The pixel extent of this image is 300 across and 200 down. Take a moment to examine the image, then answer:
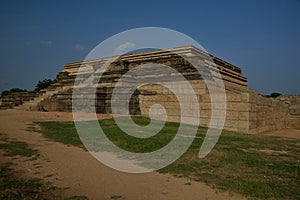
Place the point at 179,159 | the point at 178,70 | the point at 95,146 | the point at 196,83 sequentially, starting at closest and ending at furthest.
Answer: the point at 179,159 < the point at 95,146 < the point at 196,83 < the point at 178,70

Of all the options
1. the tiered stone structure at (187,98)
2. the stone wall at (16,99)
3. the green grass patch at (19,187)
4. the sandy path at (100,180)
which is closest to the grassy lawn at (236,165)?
the sandy path at (100,180)

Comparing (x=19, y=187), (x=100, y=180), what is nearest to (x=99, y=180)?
(x=100, y=180)

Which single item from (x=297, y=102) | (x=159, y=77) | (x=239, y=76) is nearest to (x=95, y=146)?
(x=159, y=77)

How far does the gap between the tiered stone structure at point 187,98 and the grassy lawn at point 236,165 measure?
130 inches

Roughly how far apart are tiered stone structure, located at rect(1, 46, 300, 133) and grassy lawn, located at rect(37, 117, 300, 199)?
3.30 metres

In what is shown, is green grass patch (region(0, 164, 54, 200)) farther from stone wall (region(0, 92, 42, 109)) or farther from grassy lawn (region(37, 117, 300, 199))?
stone wall (region(0, 92, 42, 109))

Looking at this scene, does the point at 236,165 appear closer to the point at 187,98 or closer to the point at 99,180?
the point at 99,180

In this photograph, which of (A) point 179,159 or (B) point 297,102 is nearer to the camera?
(A) point 179,159

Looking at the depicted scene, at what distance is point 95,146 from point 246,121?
7.10 meters

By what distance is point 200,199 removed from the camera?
129 inches

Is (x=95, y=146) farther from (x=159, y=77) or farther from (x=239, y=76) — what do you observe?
(x=239, y=76)

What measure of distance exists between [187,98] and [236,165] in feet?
24.5

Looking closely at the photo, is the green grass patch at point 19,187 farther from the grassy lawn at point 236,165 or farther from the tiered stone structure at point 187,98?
the tiered stone structure at point 187,98

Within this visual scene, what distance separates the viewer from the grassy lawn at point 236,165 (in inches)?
145
